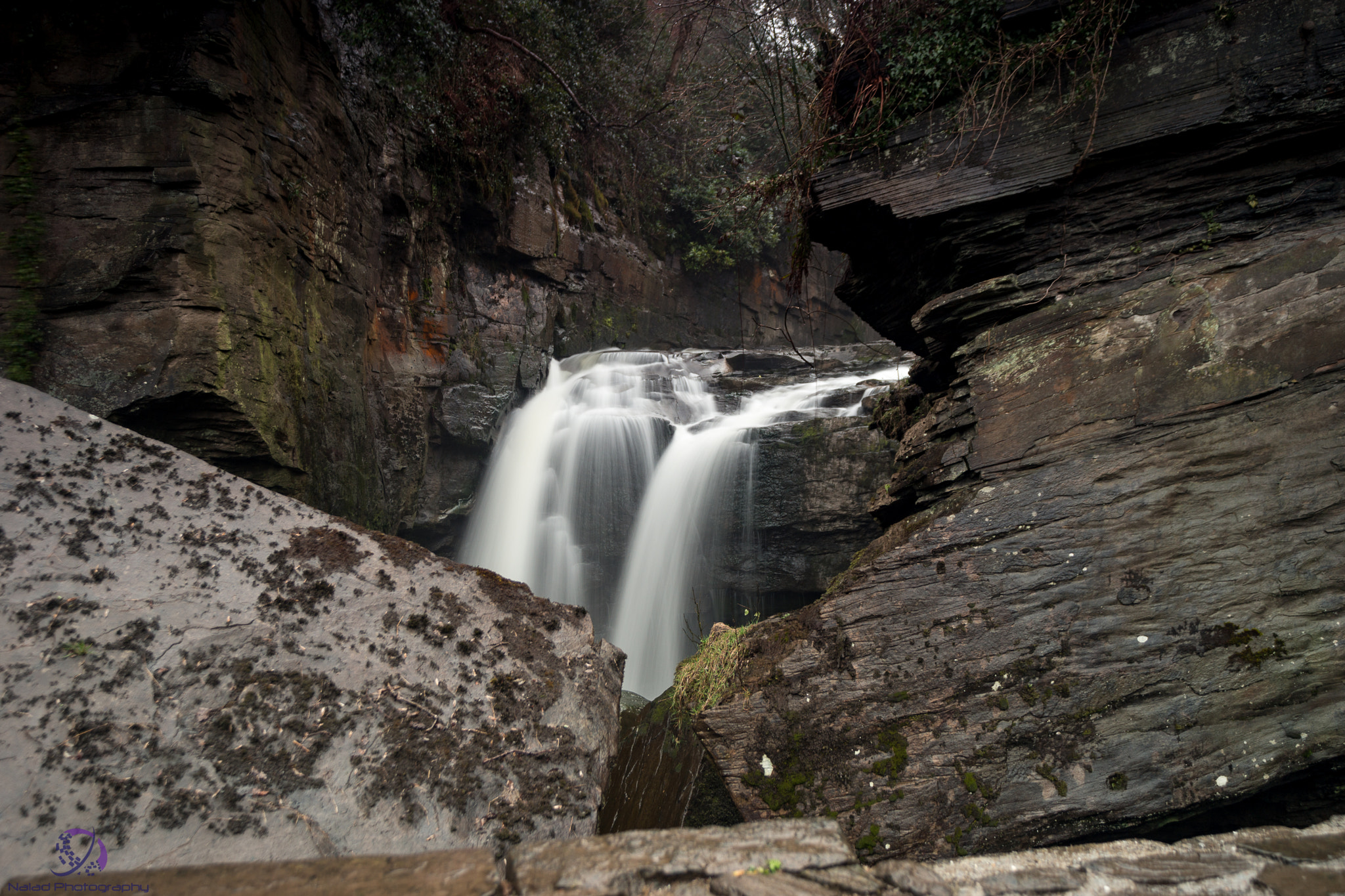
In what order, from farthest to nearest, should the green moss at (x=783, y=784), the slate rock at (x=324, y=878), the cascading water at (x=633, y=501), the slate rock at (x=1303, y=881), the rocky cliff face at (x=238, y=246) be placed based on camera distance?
the cascading water at (x=633, y=501), the rocky cliff face at (x=238, y=246), the green moss at (x=783, y=784), the slate rock at (x=1303, y=881), the slate rock at (x=324, y=878)

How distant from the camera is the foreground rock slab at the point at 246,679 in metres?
1.91

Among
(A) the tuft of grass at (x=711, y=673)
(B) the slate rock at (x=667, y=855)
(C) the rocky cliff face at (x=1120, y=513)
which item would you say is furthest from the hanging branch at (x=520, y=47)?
(B) the slate rock at (x=667, y=855)

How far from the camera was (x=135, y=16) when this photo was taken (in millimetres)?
4770

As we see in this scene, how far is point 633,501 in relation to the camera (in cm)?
883

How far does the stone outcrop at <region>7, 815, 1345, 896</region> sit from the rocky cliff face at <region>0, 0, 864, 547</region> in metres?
3.83

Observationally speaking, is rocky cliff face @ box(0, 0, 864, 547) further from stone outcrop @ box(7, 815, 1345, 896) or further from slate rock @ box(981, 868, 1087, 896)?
slate rock @ box(981, 868, 1087, 896)

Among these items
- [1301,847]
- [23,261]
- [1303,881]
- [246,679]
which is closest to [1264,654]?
[1301,847]

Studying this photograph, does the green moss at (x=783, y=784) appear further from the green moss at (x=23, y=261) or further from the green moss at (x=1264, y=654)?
the green moss at (x=23, y=261)

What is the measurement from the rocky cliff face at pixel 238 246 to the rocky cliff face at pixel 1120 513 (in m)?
4.18

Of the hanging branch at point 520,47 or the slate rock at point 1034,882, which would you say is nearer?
the slate rock at point 1034,882

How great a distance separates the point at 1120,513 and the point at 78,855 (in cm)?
393

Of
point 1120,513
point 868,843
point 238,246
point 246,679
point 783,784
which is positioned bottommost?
point 868,843

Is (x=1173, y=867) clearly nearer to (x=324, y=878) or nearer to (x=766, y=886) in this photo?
(x=766, y=886)

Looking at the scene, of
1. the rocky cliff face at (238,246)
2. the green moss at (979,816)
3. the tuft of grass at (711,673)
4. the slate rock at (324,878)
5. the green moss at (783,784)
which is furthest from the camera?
the rocky cliff face at (238,246)
